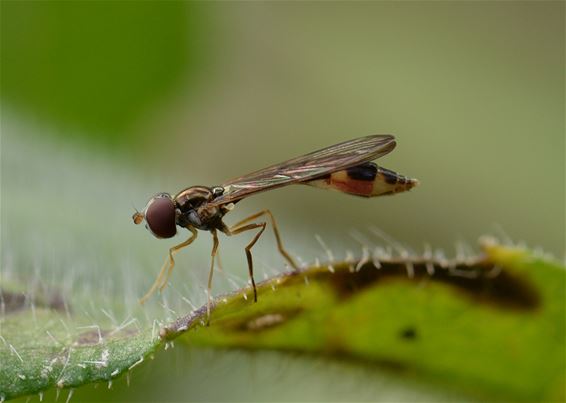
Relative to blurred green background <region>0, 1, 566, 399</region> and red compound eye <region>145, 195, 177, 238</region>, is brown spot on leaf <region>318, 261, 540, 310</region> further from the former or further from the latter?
blurred green background <region>0, 1, 566, 399</region>

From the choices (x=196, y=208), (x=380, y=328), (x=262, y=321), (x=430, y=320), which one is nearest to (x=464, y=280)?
(x=430, y=320)

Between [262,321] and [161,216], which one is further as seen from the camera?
[161,216]

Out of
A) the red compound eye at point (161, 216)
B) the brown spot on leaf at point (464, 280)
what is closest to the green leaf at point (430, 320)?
the brown spot on leaf at point (464, 280)

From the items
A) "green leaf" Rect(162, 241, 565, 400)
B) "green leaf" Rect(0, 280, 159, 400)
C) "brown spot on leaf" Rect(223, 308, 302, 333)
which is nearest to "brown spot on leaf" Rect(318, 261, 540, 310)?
"green leaf" Rect(162, 241, 565, 400)

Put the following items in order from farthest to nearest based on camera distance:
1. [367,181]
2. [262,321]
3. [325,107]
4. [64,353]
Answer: [325,107], [367,181], [262,321], [64,353]

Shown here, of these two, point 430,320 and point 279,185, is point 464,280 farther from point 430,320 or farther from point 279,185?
point 279,185

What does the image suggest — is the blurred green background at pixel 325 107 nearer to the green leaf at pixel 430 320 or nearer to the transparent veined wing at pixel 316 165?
the transparent veined wing at pixel 316 165
